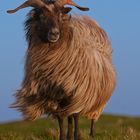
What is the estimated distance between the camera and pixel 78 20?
1266 centimetres

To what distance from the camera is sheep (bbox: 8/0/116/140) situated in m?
11.3

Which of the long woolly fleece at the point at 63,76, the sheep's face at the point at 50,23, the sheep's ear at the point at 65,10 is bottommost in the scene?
the long woolly fleece at the point at 63,76

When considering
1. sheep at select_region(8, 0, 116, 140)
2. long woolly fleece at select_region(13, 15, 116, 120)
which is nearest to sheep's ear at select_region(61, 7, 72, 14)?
sheep at select_region(8, 0, 116, 140)

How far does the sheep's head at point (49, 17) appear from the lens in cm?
1086

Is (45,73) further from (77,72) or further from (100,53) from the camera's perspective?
(100,53)

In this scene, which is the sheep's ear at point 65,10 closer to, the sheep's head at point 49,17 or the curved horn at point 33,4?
the sheep's head at point 49,17

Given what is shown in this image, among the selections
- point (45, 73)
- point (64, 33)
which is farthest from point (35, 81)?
point (64, 33)

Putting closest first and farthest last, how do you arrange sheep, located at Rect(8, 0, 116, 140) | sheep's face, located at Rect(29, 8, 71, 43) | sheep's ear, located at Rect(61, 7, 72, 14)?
1. sheep's face, located at Rect(29, 8, 71, 43)
2. sheep, located at Rect(8, 0, 116, 140)
3. sheep's ear, located at Rect(61, 7, 72, 14)

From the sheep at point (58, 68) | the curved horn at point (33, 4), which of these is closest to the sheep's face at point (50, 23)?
the sheep at point (58, 68)

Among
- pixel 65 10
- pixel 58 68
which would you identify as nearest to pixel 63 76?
pixel 58 68

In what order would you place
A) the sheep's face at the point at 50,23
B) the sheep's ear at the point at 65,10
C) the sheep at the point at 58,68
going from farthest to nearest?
the sheep's ear at the point at 65,10 → the sheep at the point at 58,68 → the sheep's face at the point at 50,23

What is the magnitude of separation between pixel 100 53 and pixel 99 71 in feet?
2.55

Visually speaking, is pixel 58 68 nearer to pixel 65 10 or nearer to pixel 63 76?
pixel 63 76

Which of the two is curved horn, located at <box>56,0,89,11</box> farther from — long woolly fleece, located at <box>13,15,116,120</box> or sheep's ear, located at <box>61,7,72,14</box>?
long woolly fleece, located at <box>13,15,116,120</box>
